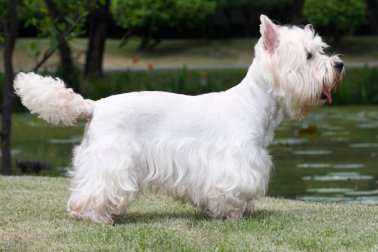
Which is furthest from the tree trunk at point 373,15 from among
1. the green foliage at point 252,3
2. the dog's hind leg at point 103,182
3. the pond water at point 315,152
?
the dog's hind leg at point 103,182

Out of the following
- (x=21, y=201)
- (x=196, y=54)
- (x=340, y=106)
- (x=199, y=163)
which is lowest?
(x=196, y=54)

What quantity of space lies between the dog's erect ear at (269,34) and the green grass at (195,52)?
28.8 meters

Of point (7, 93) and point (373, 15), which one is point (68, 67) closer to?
point (7, 93)

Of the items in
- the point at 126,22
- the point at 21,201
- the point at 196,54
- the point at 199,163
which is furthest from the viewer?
the point at 196,54

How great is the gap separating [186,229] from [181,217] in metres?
0.72

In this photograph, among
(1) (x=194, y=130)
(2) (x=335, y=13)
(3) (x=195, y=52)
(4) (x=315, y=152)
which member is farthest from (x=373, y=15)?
(1) (x=194, y=130)

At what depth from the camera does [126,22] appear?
49.6 feet

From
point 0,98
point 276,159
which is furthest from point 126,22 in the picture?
point 0,98

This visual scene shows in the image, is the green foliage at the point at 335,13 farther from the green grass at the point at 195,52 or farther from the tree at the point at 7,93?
the tree at the point at 7,93

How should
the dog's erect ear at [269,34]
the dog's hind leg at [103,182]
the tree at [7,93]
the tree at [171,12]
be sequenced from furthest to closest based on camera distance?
1. the tree at [171,12]
2. the tree at [7,93]
3. the dog's erect ear at [269,34]
4. the dog's hind leg at [103,182]

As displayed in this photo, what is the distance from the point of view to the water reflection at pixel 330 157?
12.9 meters

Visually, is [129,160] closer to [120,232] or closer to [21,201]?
[120,232]

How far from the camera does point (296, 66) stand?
8.09 m

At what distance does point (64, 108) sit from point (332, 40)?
111 ft
